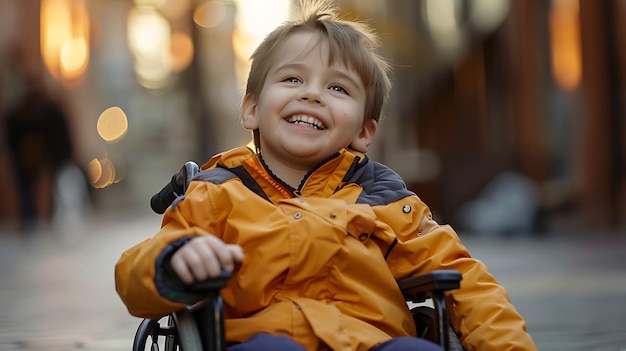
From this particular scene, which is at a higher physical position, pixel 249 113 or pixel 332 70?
pixel 332 70

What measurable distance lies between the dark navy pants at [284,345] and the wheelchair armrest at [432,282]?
0.50 feet

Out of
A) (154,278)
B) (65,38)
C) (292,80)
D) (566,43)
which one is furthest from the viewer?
(65,38)

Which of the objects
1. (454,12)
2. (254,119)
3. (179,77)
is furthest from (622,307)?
(179,77)

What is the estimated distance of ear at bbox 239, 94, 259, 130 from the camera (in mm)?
3535

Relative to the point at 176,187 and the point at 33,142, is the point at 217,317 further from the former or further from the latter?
the point at 33,142

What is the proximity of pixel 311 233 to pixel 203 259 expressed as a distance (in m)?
0.44

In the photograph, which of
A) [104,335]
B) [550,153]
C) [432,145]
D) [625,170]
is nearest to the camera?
[104,335]

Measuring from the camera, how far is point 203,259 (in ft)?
8.79

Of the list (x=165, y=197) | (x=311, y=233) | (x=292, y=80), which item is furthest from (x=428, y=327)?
(x=165, y=197)

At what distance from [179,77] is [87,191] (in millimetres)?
25032

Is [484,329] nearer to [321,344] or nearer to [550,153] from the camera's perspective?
[321,344]

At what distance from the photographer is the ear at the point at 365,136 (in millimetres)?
3563

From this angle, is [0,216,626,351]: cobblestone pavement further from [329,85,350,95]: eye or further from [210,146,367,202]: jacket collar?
[329,85,350,95]: eye

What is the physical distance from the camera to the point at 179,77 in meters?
42.9
